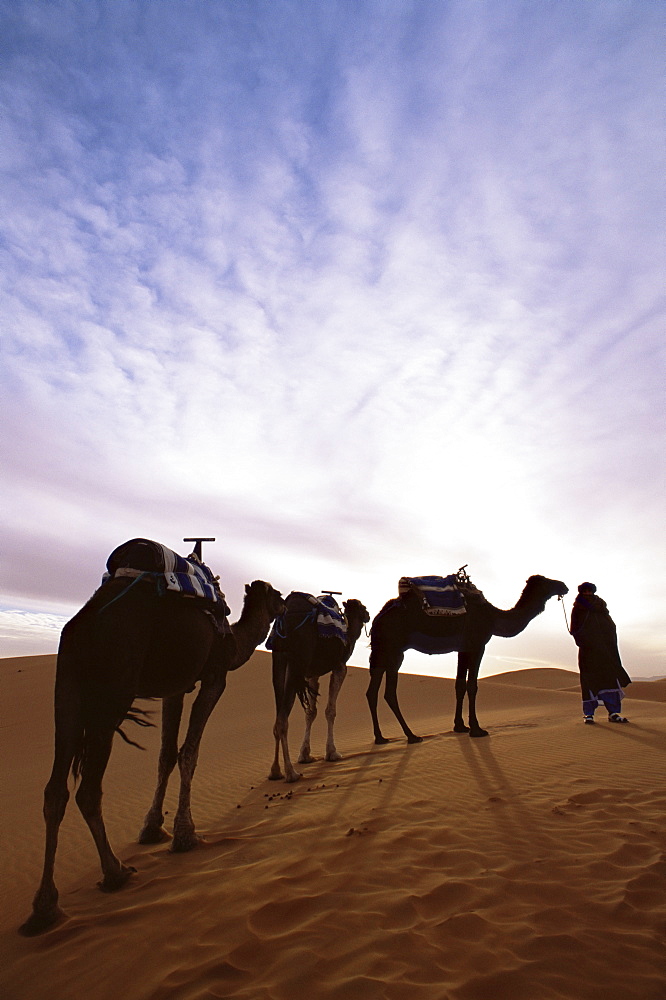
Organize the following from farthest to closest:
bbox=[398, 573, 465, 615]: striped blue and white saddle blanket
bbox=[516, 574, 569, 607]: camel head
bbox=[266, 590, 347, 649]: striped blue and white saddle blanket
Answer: bbox=[516, 574, 569, 607]: camel head < bbox=[398, 573, 465, 615]: striped blue and white saddle blanket < bbox=[266, 590, 347, 649]: striped blue and white saddle blanket

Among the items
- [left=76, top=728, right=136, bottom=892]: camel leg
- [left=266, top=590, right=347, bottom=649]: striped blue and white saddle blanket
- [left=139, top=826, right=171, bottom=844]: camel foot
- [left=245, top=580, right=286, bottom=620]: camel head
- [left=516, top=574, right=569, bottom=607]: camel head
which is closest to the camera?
[left=76, top=728, right=136, bottom=892]: camel leg

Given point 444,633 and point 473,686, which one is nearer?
point 473,686

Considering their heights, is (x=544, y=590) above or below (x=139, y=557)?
above

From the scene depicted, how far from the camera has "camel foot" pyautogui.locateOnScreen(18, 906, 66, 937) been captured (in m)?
4.26

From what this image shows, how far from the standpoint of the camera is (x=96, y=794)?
15.6ft

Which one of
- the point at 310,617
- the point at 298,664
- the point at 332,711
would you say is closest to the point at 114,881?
the point at 298,664

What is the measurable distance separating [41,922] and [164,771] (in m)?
2.36

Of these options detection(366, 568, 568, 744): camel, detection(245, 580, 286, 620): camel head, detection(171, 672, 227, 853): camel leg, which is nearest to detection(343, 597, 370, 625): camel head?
detection(366, 568, 568, 744): camel

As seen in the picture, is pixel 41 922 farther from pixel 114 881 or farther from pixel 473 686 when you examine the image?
pixel 473 686

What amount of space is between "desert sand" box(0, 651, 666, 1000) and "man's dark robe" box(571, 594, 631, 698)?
381 centimetres

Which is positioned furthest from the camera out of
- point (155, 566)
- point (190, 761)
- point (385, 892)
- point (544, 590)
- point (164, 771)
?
point (544, 590)

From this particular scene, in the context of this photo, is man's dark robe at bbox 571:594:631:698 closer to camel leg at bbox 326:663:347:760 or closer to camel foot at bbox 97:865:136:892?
camel leg at bbox 326:663:347:760

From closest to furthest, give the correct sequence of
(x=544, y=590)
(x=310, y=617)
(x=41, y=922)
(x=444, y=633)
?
(x=41, y=922) < (x=310, y=617) < (x=444, y=633) < (x=544, y=590)

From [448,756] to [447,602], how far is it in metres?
3.63
